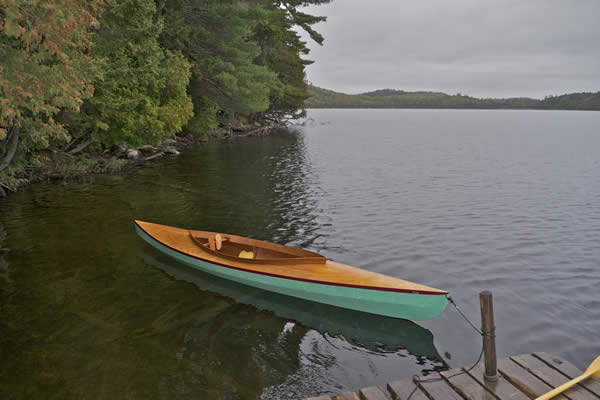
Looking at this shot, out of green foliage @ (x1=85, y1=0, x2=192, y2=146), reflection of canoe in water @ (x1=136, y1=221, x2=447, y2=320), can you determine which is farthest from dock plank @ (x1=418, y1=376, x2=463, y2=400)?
green foliage @ (x1=85, y1=0, x2=192, y2=146)

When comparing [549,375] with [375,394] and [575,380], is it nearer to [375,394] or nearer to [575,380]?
[575,380]

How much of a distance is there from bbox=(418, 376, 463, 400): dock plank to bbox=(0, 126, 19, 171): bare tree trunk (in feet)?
61.0

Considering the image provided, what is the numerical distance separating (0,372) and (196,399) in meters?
3.86

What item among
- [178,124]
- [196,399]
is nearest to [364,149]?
[178,124]

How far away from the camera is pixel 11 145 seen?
1770 centimetres

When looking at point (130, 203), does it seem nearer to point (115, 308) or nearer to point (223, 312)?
point (115, 308)

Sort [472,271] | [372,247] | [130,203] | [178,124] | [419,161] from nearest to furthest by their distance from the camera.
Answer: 1. [472,271]
2. [372,247]
3. [130,203]
4. [178,124]
5. [419,161]

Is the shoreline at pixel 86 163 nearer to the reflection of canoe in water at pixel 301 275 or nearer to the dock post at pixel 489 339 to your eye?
the reflection of canoe in water at pixel 301 275

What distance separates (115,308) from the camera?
984 cm

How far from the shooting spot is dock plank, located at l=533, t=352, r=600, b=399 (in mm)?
5919

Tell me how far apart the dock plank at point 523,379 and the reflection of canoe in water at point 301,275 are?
1858 mm

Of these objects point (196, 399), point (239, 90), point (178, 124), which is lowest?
point (196, 399)

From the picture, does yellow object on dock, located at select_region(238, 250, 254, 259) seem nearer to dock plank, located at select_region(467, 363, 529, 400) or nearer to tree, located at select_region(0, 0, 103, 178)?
dock plank, located at select_region(467, 363, 529, 400)

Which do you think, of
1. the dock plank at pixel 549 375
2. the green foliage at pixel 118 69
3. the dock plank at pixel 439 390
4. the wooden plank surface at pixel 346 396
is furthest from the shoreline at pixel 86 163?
the dock plank at pixel 549 375
